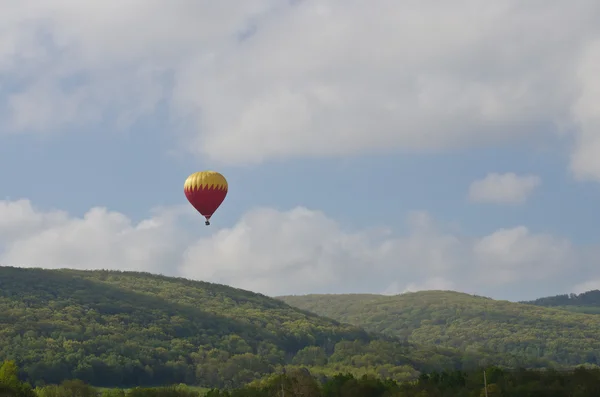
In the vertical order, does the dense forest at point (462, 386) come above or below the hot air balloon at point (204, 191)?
below

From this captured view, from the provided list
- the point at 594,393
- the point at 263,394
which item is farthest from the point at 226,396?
the point at 594,393

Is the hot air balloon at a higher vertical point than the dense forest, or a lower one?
higher

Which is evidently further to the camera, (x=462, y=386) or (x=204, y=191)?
(x=462, y=386)

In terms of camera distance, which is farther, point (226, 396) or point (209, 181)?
point (226, 396)

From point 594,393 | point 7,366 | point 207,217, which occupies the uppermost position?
point 207,217

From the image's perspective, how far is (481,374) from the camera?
198250mm

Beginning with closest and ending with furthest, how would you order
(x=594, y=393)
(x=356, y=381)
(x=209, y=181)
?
1. (x=209, y=181)
2. (x=594, y=393)
3. (x=356, y=381)

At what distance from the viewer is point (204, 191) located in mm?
145125

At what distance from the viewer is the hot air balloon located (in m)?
145

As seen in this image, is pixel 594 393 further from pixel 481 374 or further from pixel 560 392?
pixel 481 374

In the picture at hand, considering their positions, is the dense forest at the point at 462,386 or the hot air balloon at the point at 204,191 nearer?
the hot air balloon at the point at 204,191

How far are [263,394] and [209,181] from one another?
7156cm

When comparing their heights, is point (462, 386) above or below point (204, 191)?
below

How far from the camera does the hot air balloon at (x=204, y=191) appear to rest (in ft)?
477
